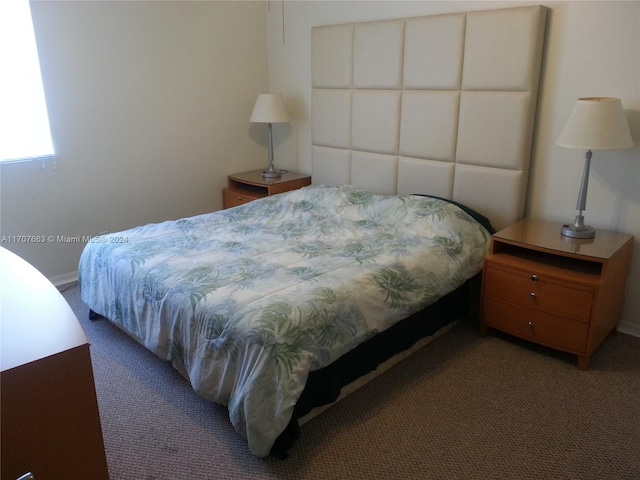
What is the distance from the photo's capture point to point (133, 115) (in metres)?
3.42

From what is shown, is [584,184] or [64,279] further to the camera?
[64,279]

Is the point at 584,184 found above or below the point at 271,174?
above

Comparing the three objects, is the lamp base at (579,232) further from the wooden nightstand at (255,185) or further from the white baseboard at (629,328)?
the wooden nightstand at (255,185)

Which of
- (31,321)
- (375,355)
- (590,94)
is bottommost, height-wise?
(375,355)

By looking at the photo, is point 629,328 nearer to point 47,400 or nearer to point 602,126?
point 602,126

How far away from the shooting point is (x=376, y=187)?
11.1 ft

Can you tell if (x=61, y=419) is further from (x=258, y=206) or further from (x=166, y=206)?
(x=166, y=206)

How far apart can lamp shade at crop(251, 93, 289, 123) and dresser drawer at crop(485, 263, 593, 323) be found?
201 cm

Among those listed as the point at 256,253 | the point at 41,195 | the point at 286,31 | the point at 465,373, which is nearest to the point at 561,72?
the point at 465,373

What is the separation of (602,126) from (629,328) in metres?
1.15

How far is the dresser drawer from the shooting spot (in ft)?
7.27

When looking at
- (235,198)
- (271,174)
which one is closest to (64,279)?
(235,198)

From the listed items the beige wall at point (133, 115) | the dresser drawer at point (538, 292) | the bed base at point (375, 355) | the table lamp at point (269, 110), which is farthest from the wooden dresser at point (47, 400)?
the table lamp at point (269, 110)

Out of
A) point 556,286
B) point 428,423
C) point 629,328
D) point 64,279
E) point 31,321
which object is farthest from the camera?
point 64,279
